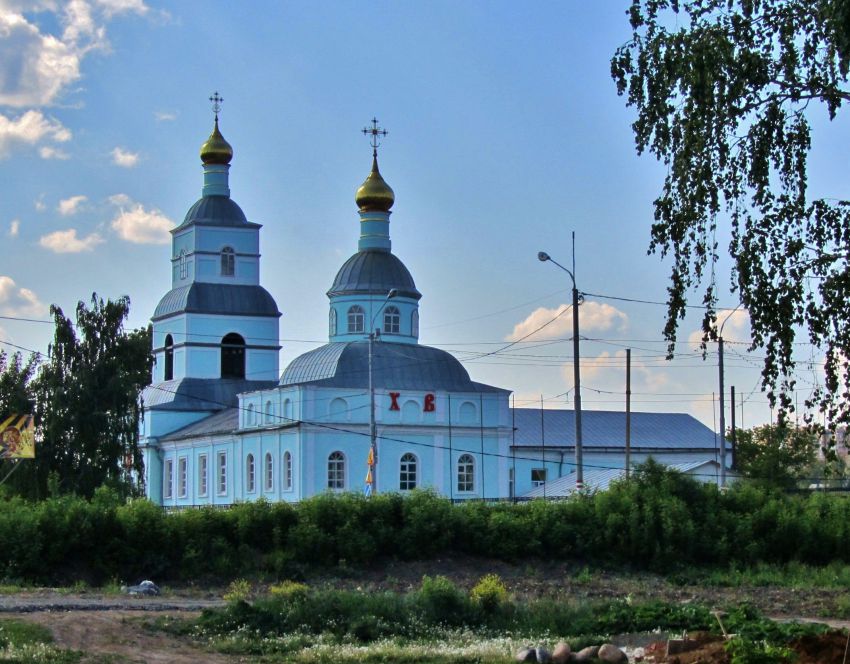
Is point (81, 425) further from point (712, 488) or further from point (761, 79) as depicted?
point (761, 79)

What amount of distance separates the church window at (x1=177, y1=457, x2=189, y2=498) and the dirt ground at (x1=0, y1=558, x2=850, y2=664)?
A: 38727 mm

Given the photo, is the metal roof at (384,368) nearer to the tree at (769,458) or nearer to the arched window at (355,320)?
the arched window at (355,320)

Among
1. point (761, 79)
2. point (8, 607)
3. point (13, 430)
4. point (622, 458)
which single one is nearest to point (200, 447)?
point (622, 458)

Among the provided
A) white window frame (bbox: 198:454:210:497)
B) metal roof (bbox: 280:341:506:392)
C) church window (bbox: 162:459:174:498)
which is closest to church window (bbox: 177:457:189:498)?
church window (bbox: 162:459:174:498)

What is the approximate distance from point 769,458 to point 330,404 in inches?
694

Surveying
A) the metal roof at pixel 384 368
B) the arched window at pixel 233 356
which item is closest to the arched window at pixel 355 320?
the metal roof at pixel 384 368

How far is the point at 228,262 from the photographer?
68.5 metres

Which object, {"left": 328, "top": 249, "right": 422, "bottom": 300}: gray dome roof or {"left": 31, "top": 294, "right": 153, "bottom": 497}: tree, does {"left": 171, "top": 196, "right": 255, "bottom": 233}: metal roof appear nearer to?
{"left": 328, "top": 249, "right": 422, "bottom": 300}: gray dome roof

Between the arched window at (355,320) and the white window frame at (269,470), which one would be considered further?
the arched window at (355,320)

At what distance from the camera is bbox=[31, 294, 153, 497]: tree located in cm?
5159

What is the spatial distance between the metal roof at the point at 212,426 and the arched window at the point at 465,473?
382 inches

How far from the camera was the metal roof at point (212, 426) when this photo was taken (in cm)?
6334

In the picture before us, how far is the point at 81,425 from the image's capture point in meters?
52.1

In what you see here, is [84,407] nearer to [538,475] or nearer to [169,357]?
[169,357]
